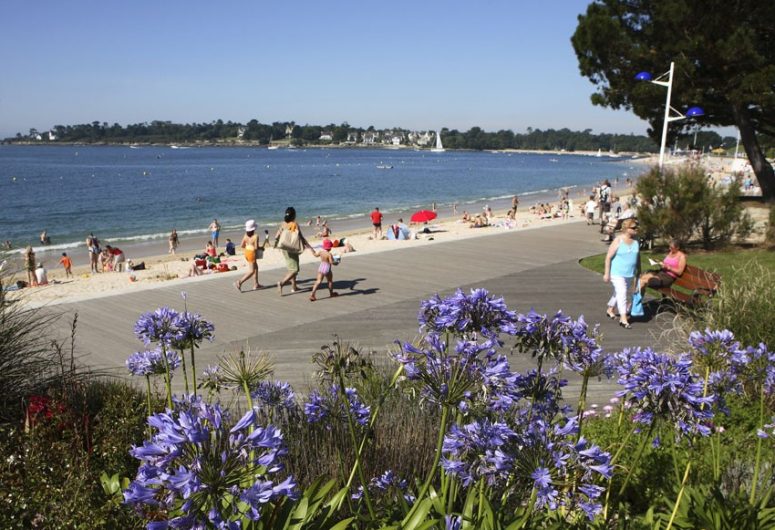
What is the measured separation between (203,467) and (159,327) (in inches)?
68.0

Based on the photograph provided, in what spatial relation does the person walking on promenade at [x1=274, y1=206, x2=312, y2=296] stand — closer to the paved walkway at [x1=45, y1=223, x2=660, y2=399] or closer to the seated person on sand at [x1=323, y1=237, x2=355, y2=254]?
the paved walkway at [x1=45, y1=223, x2=660, y2=399]

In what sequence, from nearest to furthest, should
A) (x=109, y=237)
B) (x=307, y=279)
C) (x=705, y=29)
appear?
1. (x=307, y=279)
2. (x=705, y=29)
3. (x=109, y=237)

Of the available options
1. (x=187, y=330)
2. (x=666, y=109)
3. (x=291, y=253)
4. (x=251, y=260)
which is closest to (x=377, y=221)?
(x=666, y=109)

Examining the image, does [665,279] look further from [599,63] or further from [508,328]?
[599,63]

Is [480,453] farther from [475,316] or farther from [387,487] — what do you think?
[387,487]

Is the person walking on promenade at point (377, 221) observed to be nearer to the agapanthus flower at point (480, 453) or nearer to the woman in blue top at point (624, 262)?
the woman in blue top at point (624, 262)

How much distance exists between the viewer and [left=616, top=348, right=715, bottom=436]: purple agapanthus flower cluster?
7.76 ft

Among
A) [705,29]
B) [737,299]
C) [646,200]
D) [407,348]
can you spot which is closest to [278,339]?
[737,299]

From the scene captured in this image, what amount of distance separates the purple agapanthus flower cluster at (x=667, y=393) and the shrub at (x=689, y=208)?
46.4ft

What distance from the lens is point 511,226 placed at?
30.8 m

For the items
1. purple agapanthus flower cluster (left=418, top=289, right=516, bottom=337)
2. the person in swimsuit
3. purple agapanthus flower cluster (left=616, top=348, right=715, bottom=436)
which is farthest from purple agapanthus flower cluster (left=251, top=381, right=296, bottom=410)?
the person in swimsuit

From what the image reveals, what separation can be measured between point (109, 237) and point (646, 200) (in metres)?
29.3

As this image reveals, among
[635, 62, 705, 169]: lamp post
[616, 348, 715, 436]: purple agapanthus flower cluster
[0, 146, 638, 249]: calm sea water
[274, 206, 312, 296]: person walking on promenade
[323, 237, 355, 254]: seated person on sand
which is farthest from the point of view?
[0, 146, 638, 249]: calm sea water

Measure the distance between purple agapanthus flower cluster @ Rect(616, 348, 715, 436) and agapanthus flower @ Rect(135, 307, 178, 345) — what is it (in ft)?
7.04
